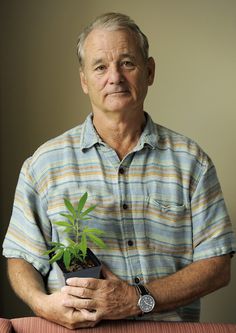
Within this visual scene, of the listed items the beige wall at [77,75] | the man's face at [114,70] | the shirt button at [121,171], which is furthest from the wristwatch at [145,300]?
the beige wall at [77,75]

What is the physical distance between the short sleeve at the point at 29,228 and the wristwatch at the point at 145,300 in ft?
1.09

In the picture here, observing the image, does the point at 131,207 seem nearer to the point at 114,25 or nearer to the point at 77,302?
the point at 77,302

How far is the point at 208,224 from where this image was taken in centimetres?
178

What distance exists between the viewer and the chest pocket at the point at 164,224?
1767 mm

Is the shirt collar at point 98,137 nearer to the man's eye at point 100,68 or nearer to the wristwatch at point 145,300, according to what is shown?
the man's eye at point 100,68

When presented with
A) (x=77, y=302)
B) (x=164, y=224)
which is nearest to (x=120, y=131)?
(x=164, y=224)

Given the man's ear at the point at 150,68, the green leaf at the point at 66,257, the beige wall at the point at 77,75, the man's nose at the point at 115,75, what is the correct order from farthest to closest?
the beige wall at the point at 77,75 < the man's ear at the point at 150,68 < the man's nose at the point at 115,75 < the green leaf at the point at 66,257

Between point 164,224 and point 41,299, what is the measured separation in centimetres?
46

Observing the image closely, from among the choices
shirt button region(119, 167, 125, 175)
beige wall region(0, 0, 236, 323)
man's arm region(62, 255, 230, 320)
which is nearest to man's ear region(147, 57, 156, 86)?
shirt button region(119, 167, 125, 175)

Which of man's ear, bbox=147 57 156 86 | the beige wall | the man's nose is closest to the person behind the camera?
the man's nose

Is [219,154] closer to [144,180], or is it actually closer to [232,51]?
[232,51]

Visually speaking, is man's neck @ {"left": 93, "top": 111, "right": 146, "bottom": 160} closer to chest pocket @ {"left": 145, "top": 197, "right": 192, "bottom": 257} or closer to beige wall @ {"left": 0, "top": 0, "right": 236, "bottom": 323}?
chest pocket @ {"left": 145, "top": 197, "right": 192, "bottom": 257}

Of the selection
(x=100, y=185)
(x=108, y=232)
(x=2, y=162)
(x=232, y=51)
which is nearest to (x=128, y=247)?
(x=108, y=232)

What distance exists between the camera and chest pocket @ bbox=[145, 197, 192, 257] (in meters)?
1.77
